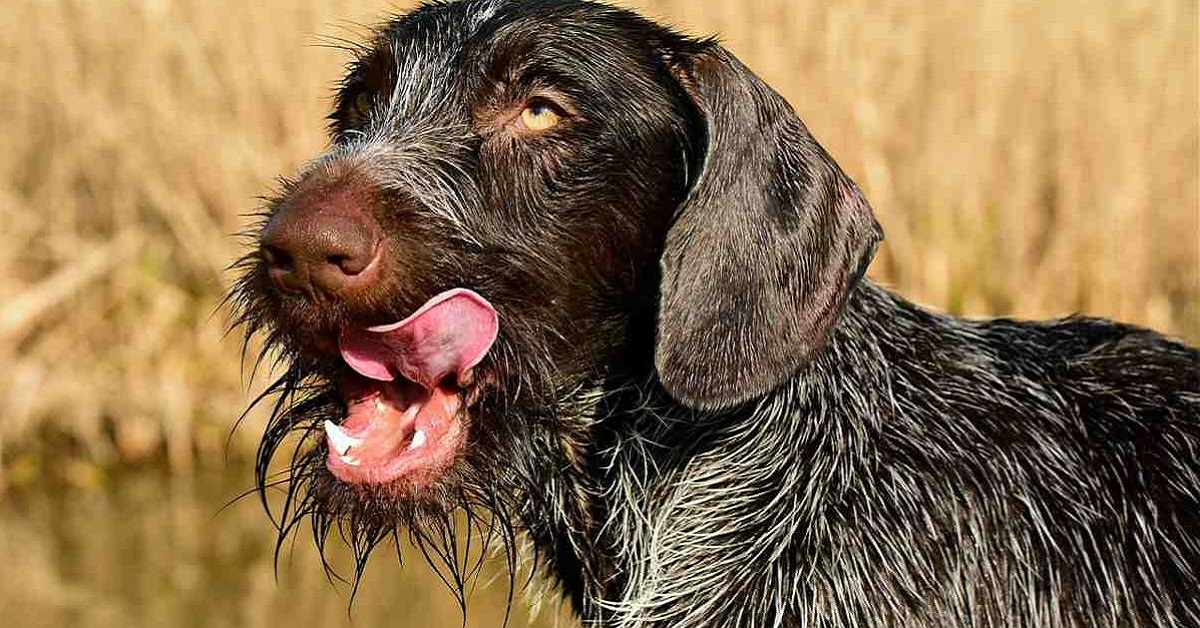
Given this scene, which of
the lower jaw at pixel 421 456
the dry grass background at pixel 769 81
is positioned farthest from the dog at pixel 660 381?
the dry grass background at pixel 769 81

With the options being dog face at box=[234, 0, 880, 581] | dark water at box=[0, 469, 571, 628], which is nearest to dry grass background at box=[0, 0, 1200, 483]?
dark water at box=[0, 469, 571, 628]

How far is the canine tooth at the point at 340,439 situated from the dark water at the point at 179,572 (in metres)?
2.79

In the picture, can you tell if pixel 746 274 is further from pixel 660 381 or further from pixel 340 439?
pixel 340 439

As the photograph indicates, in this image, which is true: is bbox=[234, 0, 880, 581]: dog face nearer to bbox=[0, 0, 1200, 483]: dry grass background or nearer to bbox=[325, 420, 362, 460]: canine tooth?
bbox=[325, 420, 362, 460]: canine tooth

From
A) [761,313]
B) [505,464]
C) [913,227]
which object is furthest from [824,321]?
[913,227]

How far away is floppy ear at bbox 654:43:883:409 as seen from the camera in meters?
3.27

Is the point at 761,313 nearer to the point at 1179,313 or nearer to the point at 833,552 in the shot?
the point at 833,552

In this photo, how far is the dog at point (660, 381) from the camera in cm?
321

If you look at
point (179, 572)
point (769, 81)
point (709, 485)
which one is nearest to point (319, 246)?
point (709, 485)

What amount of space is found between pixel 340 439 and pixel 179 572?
388 centimetres

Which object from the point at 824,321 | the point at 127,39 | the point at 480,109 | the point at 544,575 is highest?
the point at 127,39

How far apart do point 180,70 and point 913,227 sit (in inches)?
142

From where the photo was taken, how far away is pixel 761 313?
3275 mm

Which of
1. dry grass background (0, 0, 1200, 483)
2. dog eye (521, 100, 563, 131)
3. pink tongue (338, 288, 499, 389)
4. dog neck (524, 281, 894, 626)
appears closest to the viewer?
pink tongue (338, 288, 499, 389)
